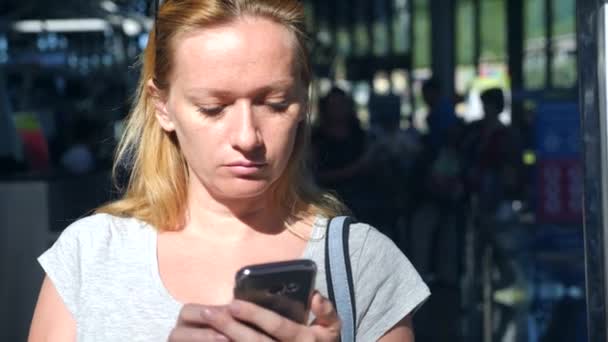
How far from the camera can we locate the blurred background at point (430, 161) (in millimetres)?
5617

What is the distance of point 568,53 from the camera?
39.8 feet

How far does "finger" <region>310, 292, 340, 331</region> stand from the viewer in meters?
1.66

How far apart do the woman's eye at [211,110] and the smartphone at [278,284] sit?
0.32m

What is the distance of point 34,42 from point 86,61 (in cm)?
235

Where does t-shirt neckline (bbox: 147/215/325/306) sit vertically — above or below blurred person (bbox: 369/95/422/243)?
above

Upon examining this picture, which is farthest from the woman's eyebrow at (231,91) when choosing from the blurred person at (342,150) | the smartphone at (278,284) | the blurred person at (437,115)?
the blurred person at (437,115)

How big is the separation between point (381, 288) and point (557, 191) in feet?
12.5

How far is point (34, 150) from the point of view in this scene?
8992 mm

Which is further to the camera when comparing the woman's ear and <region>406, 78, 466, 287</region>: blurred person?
<region>406, 78, 466, 287</region>: blurred person

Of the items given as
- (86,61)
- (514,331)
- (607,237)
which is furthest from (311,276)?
(86,61)

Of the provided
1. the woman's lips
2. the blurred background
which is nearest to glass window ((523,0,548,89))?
the blurred background

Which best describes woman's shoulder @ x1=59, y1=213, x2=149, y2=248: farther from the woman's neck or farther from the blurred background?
the blurred background

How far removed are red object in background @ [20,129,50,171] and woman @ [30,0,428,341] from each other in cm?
701

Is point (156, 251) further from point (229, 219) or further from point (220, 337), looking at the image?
point (220, 337)
